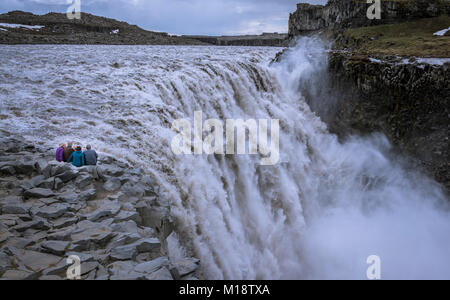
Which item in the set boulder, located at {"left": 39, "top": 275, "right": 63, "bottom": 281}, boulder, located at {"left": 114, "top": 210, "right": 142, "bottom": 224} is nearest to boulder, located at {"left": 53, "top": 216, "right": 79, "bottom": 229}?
boulder, located at {"left": 114, "top": 210, "right": 142, "bottom": 224}

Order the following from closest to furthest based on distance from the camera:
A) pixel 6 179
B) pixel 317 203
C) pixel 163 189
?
pixel 6 179
pixel 163 189
pixel 317 203

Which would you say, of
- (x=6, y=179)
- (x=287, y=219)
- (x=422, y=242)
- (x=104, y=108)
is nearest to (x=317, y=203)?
(x=287, y=219)

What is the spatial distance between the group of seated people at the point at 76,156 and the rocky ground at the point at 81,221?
28 cm

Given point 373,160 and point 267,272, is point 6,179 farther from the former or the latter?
point 373,160

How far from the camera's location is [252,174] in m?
15.4

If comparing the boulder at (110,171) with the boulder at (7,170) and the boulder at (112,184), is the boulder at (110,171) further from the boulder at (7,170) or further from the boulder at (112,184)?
the boulder at (7,170)

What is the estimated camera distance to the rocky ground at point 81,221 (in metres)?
5.29

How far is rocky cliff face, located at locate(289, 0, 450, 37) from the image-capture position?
Result: 47438mm

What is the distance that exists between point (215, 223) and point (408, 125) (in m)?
16.0

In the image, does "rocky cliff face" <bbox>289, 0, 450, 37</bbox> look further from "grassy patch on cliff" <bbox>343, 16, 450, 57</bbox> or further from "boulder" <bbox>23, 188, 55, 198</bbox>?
"boulder" <bbox>23, 188, 55, 198</bbox>

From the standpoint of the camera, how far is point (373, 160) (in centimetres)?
2159

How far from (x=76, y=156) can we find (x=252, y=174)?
28.6 ft

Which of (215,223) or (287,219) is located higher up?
(215,223)

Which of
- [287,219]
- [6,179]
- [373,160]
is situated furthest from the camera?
[373,160]
